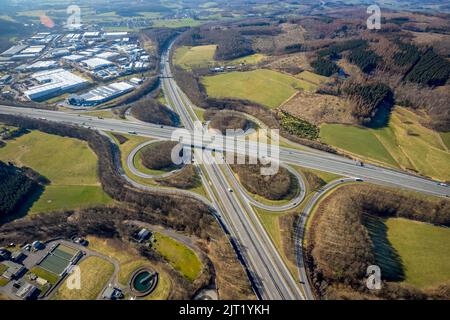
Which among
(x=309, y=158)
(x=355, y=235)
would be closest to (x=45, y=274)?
(x=355, y=235)

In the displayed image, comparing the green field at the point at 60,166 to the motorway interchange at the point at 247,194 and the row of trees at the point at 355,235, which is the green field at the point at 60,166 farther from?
the row of trees at the point at 355,235

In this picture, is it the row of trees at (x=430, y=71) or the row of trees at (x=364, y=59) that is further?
the row of trees at (x=364, y=59)

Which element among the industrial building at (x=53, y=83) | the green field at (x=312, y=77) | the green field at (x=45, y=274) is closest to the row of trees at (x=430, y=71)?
the green field at (x=312, y=77)

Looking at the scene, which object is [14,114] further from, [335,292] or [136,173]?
[335,292]

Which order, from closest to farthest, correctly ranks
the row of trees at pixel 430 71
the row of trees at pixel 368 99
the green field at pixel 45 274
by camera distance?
the green field at pixel 45 274, the row of trees at pixel 368 99, the row of trees at pixel 430 71

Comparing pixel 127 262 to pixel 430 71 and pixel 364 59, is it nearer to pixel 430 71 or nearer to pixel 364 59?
pixel 430 71

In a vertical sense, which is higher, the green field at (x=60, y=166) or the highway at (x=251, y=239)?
the green field at (x=60, y=166)

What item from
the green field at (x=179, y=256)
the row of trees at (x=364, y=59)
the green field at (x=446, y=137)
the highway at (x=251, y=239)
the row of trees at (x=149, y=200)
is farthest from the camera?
the row of trees at (x=364, y=59)
